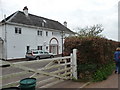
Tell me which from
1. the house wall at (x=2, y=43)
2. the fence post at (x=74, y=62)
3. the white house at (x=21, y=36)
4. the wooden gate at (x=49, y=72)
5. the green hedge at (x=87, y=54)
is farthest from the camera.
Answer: the house wall at (x=2, y=43)

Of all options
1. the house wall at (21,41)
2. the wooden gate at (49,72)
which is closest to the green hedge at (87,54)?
the wooden gate at (49,72)

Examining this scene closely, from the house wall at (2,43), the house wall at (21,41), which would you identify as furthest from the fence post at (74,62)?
the house wall at (2,43)

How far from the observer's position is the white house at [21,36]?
2022cm

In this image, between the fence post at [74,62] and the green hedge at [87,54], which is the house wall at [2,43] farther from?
the fence post at [74,62]

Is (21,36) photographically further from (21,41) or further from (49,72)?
(49,72)

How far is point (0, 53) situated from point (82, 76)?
18.1 m

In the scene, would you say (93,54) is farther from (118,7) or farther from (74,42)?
(118,7)

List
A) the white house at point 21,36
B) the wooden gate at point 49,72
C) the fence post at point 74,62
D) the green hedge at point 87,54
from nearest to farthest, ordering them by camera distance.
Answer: the wooden gate at point 49,72
the fence post at point 74,62
the green hedge at point 87,54
the white house at point 21,36

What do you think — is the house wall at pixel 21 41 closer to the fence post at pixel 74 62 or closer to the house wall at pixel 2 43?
the house wall at pixel 2 43

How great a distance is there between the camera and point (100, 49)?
7547mm

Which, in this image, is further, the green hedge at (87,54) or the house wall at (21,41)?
the house wall at (21,41)

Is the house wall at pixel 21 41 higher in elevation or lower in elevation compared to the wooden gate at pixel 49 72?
higher

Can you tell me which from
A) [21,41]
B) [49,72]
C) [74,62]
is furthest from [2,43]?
[49,72]

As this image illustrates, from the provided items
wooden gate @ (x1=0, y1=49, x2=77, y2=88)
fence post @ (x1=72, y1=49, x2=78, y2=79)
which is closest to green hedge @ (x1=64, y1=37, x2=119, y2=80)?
fence post @ (x1=72, y1=49, x2=78, y2=79)
